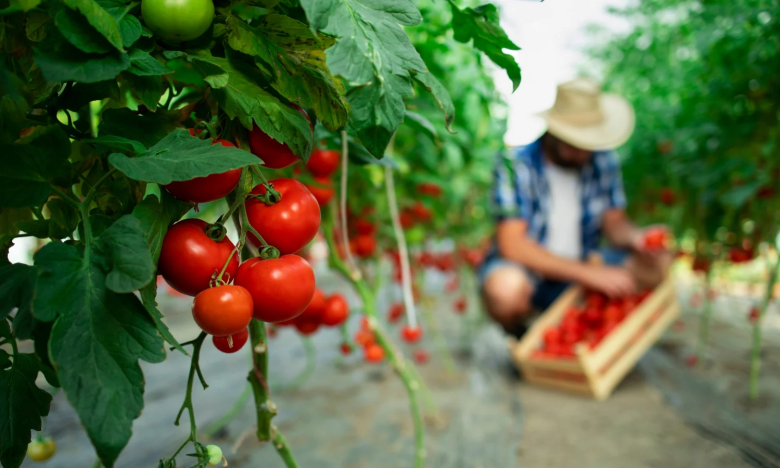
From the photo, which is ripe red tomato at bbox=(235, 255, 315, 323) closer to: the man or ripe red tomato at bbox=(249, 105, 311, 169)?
ripe red tomato at bbox=(249, 105, 311, 169)

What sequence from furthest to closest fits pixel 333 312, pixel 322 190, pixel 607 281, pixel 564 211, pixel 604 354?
pixel 564 211
pixel 607 281
pixel 604 354
pixel 333 312
pixel 322 190

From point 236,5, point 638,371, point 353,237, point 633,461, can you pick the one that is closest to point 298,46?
point 236,5

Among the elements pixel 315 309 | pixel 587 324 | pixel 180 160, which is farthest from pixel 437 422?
pixel 180 160

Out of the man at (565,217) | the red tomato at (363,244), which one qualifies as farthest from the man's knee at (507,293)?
the red tomato at (363,244)

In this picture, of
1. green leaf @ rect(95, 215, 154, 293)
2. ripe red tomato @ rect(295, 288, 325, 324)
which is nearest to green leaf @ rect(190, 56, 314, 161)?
green leaf @ rect(95, 215, 154, 293)

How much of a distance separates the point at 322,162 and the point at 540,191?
1.83 meters

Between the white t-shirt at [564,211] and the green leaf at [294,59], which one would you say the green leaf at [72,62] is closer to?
the green leaf at [294,59]

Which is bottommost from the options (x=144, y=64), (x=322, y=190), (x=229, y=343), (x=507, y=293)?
(x=507, y=293)

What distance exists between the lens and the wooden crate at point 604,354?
178 cm

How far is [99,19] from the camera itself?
0.35 meters

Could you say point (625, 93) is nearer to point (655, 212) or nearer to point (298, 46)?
point (655, 212)

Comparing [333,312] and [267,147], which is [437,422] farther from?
[267,147]

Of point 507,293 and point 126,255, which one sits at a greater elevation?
point 126,255

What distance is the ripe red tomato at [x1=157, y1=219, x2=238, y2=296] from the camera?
0.41m
